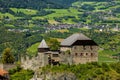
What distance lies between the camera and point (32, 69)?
81625mm

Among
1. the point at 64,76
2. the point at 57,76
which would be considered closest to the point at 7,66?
A: the point at 57,76

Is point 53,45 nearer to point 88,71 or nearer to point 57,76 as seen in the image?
point 88,71

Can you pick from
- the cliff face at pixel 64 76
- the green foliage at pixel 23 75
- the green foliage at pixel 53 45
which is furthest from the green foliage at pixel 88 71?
the green foliage at pixel 53 45

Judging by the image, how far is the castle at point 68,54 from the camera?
7994 centimetres

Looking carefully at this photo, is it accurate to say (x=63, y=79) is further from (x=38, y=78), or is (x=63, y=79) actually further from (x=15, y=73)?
(x=15, y=73)

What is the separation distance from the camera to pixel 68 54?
81.0 meters

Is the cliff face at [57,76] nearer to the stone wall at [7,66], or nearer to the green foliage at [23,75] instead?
the green foliage at [23,75]

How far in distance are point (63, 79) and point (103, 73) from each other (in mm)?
7618

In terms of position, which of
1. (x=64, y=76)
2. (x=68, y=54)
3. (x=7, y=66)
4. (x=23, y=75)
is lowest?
(x=23, y=75)

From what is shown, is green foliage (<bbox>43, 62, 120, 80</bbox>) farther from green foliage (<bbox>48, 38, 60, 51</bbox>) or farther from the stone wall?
the stone wall

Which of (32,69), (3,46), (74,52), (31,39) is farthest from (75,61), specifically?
(31,39)

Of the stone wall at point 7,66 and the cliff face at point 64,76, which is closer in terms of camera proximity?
the cliff face at point 64,76

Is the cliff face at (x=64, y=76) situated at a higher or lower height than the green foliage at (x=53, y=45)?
lower

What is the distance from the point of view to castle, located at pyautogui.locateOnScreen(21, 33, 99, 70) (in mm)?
79938
